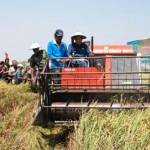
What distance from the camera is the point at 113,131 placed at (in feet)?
27.8

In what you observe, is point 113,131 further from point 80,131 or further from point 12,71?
point 12,71

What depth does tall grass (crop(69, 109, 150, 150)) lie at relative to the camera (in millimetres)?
8141

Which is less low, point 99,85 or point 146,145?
point 99,85

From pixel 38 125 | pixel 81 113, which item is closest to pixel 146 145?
pixel 81 113

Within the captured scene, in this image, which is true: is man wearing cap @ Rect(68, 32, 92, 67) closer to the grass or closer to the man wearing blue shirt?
the man wearing blue shirt

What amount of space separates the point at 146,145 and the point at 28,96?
4.55 metres

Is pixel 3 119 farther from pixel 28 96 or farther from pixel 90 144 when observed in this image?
pixel 90 144

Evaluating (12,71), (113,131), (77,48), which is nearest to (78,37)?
(77,48)

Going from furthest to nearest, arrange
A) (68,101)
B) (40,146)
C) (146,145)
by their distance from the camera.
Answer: (68,101), (40,146), (146,145)

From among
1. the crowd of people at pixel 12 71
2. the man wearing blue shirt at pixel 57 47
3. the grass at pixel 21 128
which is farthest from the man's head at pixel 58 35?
the crowd of people at pixel 12 71

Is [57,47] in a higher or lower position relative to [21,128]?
higher

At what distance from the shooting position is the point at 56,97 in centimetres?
1041

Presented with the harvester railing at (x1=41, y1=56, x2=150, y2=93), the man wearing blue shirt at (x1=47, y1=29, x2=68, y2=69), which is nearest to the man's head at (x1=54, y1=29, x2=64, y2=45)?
the man wearing blue shirt at (x1=47, y1=29, x2=68, y2=69)

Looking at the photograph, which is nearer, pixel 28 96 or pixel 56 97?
pixel 56 97
